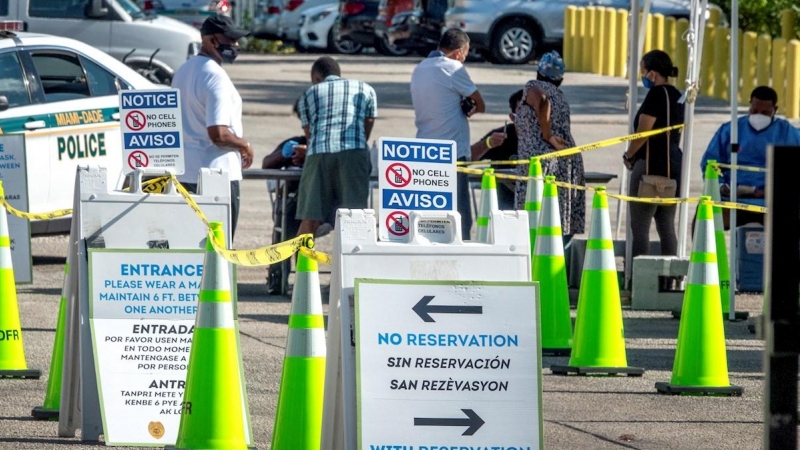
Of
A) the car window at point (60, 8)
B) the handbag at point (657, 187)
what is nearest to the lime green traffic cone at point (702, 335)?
the handbag at point (657, 187)

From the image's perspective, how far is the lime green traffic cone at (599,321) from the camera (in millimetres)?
8484

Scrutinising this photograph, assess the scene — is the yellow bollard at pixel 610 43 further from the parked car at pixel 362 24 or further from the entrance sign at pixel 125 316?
the entrance sign at pixel 125 316

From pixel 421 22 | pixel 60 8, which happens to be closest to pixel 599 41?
pixel 421 22

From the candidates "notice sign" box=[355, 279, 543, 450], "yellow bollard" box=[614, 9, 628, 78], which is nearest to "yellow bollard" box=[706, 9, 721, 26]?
"yellow bollard" box=[614, 9, 628, 78]

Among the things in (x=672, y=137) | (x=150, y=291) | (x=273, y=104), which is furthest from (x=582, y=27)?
(x=150, y=291)

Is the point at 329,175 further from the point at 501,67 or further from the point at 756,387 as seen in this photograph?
the point at 501,67

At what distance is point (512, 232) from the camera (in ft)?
18.9

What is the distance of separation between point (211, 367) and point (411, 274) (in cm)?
89

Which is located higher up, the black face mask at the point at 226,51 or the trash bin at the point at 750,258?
the black face mask at the point at 226,51

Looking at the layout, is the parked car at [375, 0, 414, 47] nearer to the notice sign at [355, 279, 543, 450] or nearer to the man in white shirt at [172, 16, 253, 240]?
the man in white shirt at [172, 16, 253, 240]

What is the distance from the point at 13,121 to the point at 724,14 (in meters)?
20.6

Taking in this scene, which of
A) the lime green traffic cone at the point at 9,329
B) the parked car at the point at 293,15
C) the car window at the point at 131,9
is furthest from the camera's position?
the parked car at the point at 293,15

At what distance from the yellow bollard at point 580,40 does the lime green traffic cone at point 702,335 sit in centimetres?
2276

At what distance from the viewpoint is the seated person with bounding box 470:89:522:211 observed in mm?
11922
